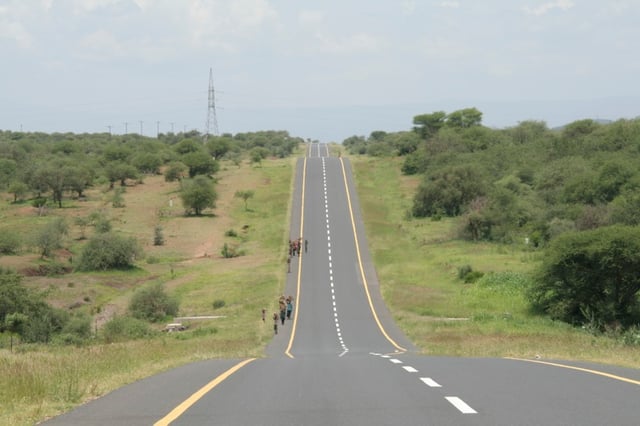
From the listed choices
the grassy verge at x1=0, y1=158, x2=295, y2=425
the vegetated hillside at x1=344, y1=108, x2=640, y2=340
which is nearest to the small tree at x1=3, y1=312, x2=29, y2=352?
the grassy verge at x1=0, y1=158, x2=295, y2=425

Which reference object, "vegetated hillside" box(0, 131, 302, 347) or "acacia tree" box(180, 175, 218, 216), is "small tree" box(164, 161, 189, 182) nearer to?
"vegetated hillside" box(0, 131, 302, 347)

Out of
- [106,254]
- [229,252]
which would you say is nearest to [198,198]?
[229,252]

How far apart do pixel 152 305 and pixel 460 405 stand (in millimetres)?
45908

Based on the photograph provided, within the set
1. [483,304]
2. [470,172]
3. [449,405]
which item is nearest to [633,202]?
[470,172]

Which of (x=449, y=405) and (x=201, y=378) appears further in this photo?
(x=201, y=378)

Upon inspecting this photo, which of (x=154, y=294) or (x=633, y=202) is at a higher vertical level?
(x=633, y=202)

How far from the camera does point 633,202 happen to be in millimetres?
79750

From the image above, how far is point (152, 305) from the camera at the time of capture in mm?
53969

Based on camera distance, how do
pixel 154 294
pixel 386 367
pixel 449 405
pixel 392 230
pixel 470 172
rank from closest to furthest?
1. pixel 449 405
2. pixel 386 367
3. pixel 154 294
4. pixel 392 230
5. pixel 470 172

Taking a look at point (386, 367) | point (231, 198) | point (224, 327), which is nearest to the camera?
point (386, 367)

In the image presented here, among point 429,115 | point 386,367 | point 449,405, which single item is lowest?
point 386,367

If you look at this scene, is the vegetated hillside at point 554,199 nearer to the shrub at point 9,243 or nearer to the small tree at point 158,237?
the small tree at point 158,237

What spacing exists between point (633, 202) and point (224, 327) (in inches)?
1942

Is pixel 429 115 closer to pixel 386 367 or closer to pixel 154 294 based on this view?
pixel 154 294
